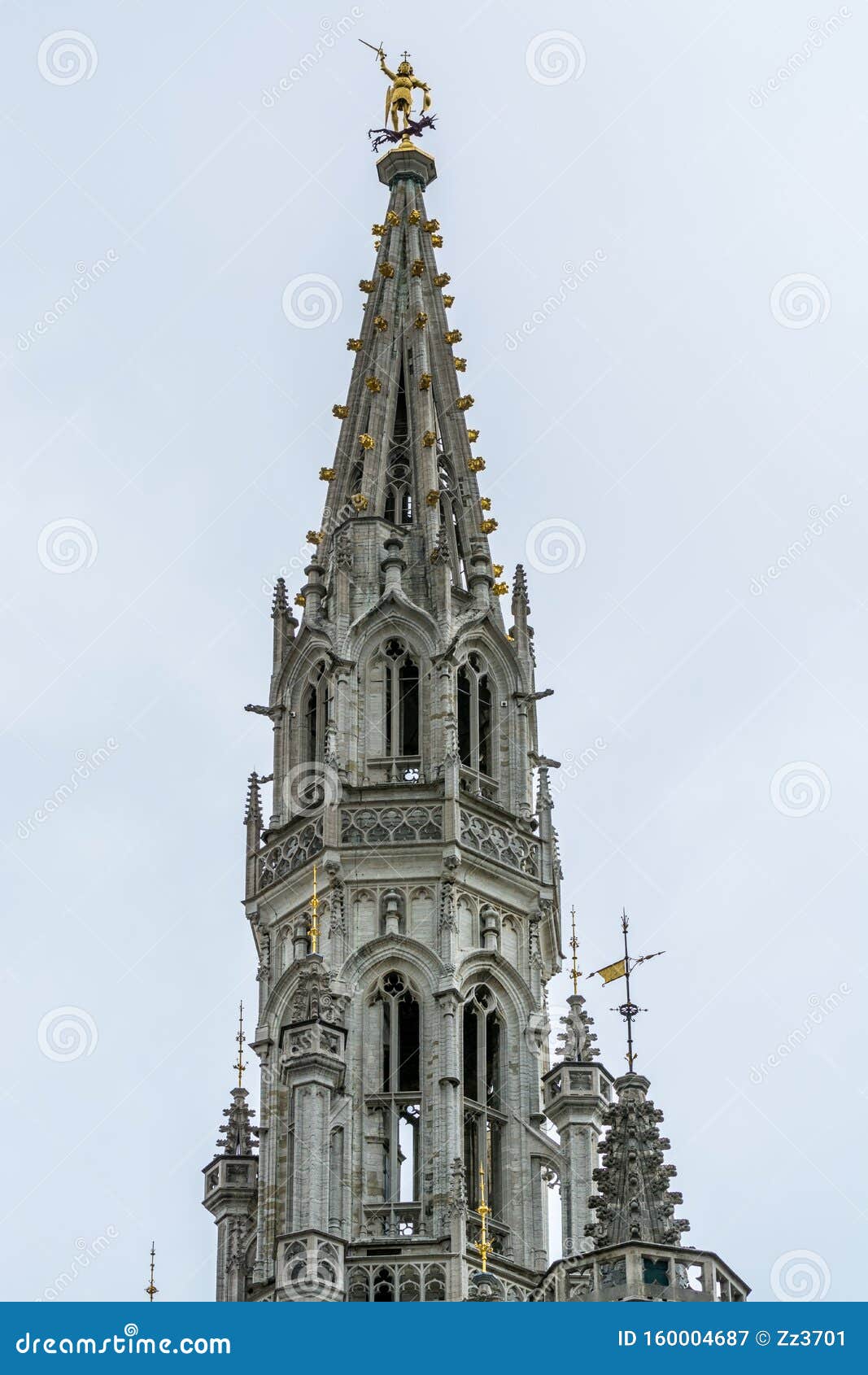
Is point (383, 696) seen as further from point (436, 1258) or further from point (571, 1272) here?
point (571, 1272)

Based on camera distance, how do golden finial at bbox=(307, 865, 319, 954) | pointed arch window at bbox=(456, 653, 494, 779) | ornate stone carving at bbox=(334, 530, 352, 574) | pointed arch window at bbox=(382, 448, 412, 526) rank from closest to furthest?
golden finial at bbox=(307, 865, 319, 954) < pointed arch window at bbox=(456, 653, 494, 779) < ornate stone carving at bbox=(334, 530, 352, 574) < pointed arch window at bbox=(382, 448, 412, 526)

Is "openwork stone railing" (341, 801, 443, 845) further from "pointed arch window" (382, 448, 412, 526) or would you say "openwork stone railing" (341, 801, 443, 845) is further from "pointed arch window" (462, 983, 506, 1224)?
"pointed arch window" (382, 448, 412, 526)

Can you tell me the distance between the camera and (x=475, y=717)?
7638 cm

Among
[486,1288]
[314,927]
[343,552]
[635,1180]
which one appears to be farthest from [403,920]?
[635,1180]

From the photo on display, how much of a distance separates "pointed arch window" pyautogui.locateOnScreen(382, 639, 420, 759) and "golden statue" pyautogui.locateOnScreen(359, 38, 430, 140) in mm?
18720

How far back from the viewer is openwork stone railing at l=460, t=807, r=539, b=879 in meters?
73.4

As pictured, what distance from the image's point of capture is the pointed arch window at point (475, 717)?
75938 mm

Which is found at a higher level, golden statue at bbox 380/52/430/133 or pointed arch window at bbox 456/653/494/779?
golden statue at bbox 380/52/430/133

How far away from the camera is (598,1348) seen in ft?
165

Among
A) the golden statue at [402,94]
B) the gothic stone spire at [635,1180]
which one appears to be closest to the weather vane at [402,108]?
the golden statue at [402,94]

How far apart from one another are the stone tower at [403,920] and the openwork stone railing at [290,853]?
7cm

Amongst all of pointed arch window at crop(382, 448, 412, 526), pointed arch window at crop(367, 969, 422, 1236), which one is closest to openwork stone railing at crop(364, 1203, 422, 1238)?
pointed arch window at crop(367, 969, 422, 1236)

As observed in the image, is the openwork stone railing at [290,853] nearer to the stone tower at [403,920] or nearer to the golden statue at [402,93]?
the stone tower at [403,920]

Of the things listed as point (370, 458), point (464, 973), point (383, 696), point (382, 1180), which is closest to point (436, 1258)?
point (382, 1180)
